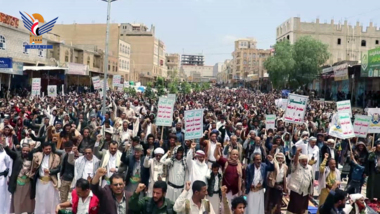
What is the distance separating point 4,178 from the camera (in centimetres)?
661

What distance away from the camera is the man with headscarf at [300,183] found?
6.58 metres

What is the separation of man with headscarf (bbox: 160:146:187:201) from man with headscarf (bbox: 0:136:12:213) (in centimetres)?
237

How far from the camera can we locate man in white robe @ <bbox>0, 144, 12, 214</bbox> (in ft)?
21.5

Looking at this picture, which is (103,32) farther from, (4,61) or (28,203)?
(28,203)

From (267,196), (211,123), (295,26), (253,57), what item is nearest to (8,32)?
(211,123)

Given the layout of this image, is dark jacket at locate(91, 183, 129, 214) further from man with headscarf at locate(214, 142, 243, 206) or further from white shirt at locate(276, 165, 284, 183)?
white shirt at locate(276, 165, 284, 183)

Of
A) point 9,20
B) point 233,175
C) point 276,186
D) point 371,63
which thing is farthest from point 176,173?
point 9,20

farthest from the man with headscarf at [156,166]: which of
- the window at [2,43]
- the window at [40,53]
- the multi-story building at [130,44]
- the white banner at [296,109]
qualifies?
the multi-story building at [130,44]

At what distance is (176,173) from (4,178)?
2669mm

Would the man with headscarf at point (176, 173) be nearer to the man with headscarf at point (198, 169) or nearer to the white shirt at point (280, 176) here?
the man with headscarf at point (198, 169)

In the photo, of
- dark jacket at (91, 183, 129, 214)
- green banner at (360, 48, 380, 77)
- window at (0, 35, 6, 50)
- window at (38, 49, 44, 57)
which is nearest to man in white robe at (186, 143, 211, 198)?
dark jacket at (91, 183, 129, 214)

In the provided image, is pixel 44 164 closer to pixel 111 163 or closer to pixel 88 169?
pixel 88 169

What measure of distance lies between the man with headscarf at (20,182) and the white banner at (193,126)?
3.09 meters

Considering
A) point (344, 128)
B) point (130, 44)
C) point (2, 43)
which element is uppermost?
point (130, 44)
